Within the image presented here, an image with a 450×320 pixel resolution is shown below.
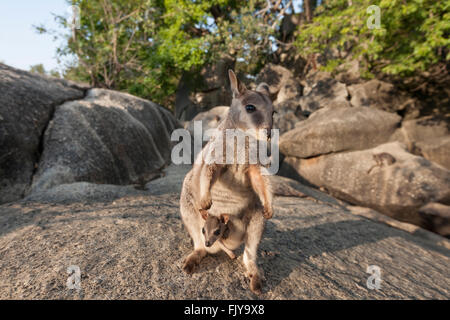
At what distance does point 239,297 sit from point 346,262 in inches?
73.7

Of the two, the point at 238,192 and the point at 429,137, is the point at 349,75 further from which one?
the point at 238,192

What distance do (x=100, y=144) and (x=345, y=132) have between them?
8.33 meters

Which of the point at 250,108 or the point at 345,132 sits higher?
the point at 345,132

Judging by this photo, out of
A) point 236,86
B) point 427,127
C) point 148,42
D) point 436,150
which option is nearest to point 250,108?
point 236,86

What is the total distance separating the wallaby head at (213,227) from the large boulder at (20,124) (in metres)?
4.06

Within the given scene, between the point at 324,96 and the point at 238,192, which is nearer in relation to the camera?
the point at 238,192

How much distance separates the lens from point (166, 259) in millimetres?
2547

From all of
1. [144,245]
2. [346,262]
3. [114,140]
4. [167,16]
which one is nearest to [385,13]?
[346,262]

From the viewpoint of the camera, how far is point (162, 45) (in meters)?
13.9

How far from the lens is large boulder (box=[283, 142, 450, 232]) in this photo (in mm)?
6695

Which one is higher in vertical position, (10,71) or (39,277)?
(10,71)

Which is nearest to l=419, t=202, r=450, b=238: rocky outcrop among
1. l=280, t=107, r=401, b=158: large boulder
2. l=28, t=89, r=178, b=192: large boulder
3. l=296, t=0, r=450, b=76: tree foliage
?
l=280, t=107, r=401, b=158: large boulder
